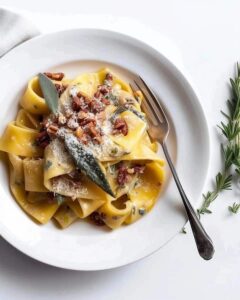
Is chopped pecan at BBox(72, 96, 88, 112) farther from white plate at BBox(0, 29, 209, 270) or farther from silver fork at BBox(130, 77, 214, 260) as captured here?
silver fork at BBox(130, 77, 214, 260)

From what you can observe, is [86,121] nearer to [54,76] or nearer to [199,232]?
[54,76]

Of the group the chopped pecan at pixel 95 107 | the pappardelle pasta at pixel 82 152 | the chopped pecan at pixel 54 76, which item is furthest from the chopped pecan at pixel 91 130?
the chopped pecan at pixel 54 76

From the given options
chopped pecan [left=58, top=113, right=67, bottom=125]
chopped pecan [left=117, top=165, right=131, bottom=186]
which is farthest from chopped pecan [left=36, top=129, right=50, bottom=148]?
chopped pecan [left=117, top=165, right=131, bottom=186]

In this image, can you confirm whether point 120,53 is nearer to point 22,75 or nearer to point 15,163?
point 22,75

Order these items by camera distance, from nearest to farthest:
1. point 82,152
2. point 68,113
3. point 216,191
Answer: point 82,152, point 68,113, point 216,191

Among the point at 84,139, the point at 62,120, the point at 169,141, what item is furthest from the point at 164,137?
the point at 62,120

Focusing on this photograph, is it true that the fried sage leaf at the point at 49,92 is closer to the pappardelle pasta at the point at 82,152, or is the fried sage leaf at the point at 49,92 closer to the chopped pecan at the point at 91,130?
the pappardelle pasta at the point at 82,152
